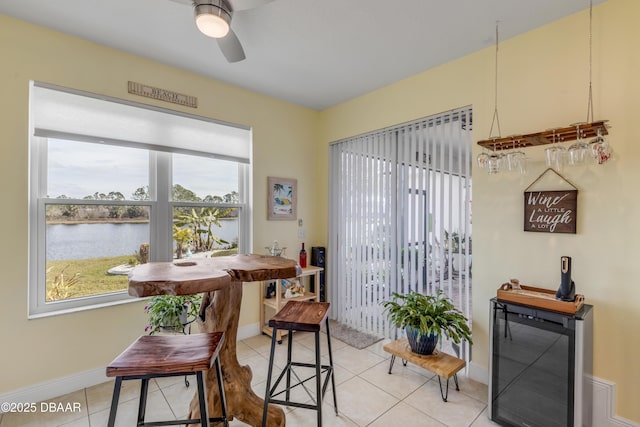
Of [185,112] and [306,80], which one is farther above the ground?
[306,80]

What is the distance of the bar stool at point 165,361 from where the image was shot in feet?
3.97

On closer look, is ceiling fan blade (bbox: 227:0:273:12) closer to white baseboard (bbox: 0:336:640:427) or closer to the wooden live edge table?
the wooden live edge table

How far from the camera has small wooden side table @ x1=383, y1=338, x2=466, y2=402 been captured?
7.25 feet

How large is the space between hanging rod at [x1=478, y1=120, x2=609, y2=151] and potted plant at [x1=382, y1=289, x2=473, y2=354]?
1.30m

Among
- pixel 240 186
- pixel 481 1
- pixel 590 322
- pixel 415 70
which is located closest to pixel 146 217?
pixel 240 186

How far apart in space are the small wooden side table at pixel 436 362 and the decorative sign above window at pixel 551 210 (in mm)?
1163

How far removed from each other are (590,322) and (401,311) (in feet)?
3.92

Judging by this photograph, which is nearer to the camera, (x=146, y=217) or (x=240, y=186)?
(x=146, y=217)

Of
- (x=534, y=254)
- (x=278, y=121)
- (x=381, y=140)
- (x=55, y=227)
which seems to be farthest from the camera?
(x=278, y=121)

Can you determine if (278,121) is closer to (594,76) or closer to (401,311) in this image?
(401,311)

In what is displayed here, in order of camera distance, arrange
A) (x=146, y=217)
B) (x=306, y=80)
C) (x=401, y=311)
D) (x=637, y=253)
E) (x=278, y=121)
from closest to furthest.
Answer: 1. (x=637, y=253)
2. (x=401, y=311)
3. (x=146, y=217)
4. (x=306, y=80)
5. (x=278, y=121)

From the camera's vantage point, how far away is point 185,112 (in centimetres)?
288

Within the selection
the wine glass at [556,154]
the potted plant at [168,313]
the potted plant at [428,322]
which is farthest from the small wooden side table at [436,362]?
the potted plant at [168,313]

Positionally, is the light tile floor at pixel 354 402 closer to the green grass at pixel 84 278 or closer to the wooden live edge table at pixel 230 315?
the wooden live edge table at pixel 230 315
